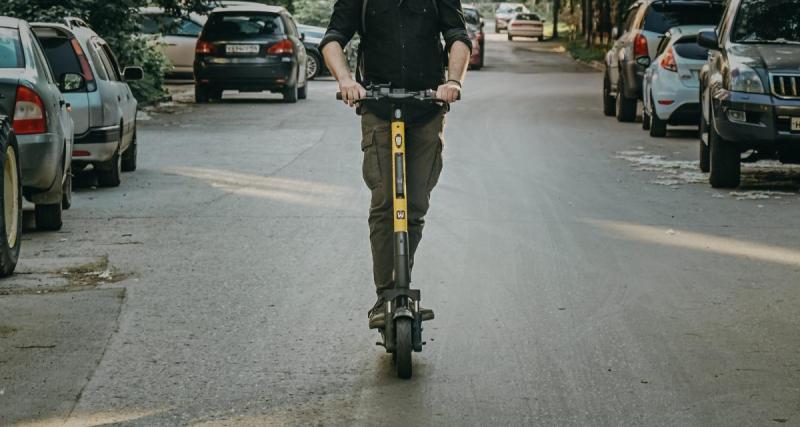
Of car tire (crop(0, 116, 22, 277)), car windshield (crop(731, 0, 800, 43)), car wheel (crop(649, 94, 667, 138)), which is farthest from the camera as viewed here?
car wheel (crop(649, 94, 667, 138))

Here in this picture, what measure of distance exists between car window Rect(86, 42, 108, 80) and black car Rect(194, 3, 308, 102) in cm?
1205

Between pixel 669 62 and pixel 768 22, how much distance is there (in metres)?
4.73

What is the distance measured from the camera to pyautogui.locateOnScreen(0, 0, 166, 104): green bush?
72.7 ft

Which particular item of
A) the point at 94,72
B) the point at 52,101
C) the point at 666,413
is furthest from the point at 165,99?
the point at 666,413

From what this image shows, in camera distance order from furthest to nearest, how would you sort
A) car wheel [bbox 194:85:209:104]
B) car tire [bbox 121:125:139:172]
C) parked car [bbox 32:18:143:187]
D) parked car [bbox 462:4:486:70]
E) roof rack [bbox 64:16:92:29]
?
parked car [bbox 462:4:486:70] < car wheel [bbox 194:85:209:104] < car tire [bbox 121:125:139:172] < roof rack [bbox 64:16:92:29] < parked car [bbox 32:18:143:187]

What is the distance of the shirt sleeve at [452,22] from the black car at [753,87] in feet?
24.1

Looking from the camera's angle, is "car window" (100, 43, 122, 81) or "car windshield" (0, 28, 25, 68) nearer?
"car windshield" (0, 28, 25, 68)

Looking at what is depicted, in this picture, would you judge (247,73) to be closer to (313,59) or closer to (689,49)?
(313,59)

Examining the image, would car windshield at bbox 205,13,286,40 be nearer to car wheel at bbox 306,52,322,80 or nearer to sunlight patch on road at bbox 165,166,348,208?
car wheel at bbox 306,52,322,80

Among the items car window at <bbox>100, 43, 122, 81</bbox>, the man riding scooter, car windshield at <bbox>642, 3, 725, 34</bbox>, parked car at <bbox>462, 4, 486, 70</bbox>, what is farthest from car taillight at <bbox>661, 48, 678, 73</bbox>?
parked car at <bbox>462, 4, 486, 70</bbox>

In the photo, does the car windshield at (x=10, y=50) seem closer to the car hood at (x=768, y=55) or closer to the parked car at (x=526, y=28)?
the car hood at (x=768, y=55)

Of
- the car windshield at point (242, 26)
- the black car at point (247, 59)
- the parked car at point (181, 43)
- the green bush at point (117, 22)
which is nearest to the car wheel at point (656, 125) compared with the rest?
the green bush at point (117, 22)

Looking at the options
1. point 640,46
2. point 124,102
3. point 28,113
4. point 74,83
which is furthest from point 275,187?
point 640,46

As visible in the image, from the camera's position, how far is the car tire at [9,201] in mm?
8852
